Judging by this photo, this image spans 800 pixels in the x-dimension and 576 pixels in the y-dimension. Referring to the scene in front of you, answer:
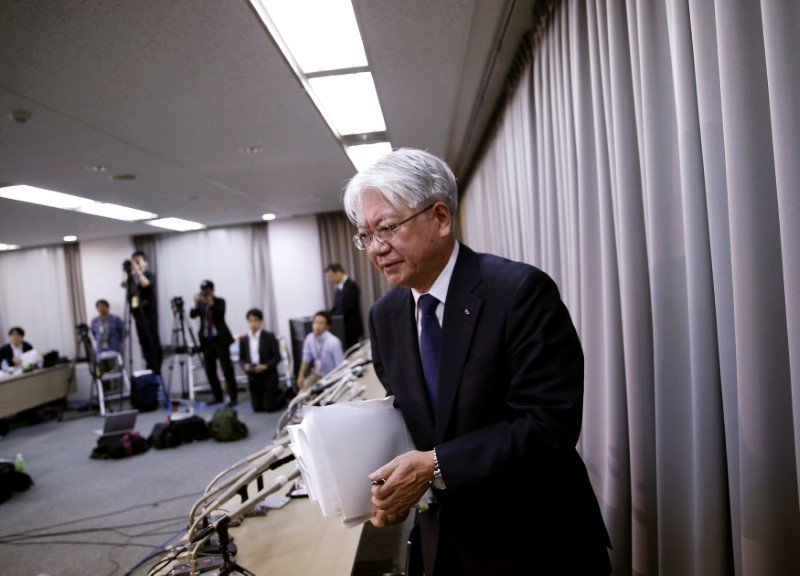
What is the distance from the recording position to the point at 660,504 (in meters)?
1.42

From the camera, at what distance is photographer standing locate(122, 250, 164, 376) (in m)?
7.14

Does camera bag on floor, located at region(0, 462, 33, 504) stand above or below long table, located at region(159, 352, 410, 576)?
below

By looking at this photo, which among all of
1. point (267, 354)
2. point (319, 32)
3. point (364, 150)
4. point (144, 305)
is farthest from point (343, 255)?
point (319, 32)

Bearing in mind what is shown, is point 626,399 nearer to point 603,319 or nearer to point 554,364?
point 603,319

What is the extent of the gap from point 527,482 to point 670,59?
3.71 ft

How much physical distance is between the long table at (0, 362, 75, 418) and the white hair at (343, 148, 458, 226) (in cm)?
756

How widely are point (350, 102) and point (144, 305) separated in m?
5.57

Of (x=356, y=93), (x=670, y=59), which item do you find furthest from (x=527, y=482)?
(x=356, y=93)

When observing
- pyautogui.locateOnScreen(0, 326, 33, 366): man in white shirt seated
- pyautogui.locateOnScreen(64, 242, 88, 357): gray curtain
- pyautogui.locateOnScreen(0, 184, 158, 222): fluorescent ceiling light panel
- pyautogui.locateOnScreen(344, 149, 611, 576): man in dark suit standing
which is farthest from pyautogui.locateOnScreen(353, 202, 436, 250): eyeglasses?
pyautogui.locateOnScreen(64, 242, 88, 357): gray curtain

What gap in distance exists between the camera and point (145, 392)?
24.4 ft

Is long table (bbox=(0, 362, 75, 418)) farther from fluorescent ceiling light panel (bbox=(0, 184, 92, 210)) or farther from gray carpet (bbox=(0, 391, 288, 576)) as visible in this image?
fluorescent ceiling light panel (bbox=(0, 184, 92, 210))

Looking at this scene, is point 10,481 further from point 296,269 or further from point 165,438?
point 296,269

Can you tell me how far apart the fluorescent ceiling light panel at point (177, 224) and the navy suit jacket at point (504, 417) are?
753 centimetres

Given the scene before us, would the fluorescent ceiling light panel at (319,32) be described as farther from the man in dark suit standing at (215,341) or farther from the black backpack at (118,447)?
the man in dark suit standing at (215,341)
